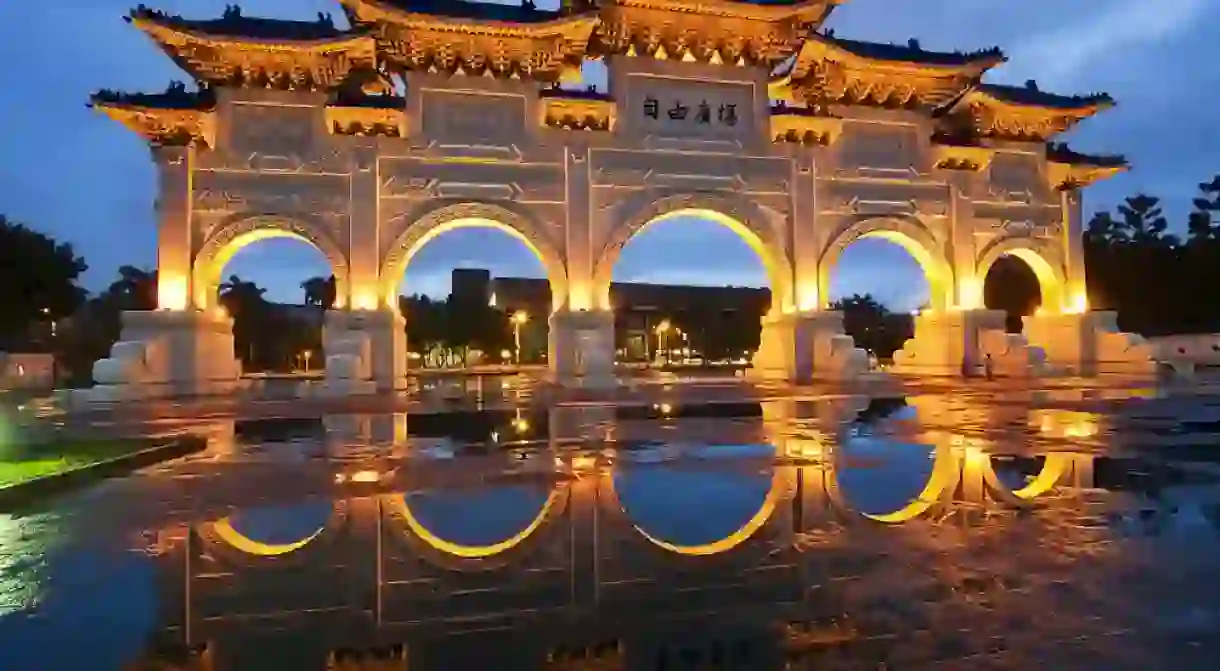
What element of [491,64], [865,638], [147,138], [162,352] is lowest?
[865,638]

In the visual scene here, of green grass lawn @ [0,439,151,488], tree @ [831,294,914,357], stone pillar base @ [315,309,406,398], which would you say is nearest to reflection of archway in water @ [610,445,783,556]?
green grass lawn @ [0,439,151,488]

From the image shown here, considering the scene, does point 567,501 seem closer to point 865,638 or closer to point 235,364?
point 865,638

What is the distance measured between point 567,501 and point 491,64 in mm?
19121

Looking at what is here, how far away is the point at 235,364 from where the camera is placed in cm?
2353

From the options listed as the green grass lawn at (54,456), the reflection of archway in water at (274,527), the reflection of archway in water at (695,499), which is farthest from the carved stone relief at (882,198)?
the reflection of archway in water at (274,527)

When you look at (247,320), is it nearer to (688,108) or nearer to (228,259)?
(228,259)

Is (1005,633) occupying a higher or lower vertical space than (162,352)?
lower

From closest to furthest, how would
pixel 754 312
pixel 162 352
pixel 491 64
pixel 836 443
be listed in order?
pixel 836 443 < pixel 162 352 < pixel 491 64 < pixel 754 312

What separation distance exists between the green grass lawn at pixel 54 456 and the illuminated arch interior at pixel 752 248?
14775mm

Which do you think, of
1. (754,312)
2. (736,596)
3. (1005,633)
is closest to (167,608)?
(736,596)

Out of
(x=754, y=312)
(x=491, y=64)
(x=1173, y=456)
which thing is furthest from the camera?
(x=754, y=312)

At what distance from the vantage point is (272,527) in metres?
5.43

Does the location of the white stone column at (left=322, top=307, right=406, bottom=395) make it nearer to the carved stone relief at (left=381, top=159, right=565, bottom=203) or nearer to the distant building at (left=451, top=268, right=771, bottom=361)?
the carved stone relief at (left=381, top=159, right=565, bottom=203)

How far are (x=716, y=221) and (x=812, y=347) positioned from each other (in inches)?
187
